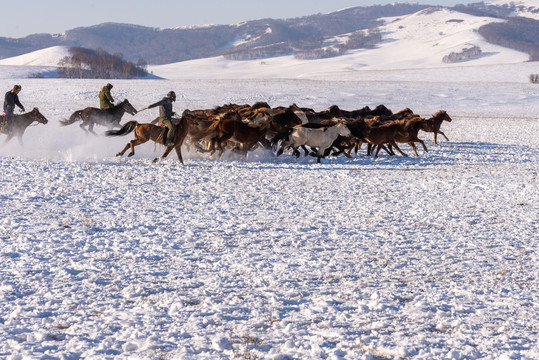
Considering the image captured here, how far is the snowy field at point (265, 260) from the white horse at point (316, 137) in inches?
31.1

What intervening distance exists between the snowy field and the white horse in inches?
31.1

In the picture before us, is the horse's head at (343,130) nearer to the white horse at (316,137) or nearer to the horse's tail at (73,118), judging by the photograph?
the white horse at (316,137)

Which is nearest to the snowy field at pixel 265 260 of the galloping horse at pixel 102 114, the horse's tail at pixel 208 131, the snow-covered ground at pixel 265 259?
the snow-covered ground at pixel 265 259

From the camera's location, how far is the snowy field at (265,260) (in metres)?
4.59

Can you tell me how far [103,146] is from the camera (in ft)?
54.3

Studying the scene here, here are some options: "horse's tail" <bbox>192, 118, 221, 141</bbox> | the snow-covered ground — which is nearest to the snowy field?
the snow-covered ground

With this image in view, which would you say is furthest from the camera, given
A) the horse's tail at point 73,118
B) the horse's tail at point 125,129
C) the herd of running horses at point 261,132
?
the horse's tail at point 73,118

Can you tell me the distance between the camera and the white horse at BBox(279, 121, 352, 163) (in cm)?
1512

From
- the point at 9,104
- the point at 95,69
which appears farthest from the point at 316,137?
the point at 95,69

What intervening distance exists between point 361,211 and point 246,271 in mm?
3636

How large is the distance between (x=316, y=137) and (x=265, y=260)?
8.89 m

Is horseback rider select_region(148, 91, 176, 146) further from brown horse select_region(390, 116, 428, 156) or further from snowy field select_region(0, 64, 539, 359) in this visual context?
brown horse select_region(390, 116, 428, 156)

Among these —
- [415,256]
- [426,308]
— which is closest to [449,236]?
[415,256]

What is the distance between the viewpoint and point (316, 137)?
15203 millimetres
